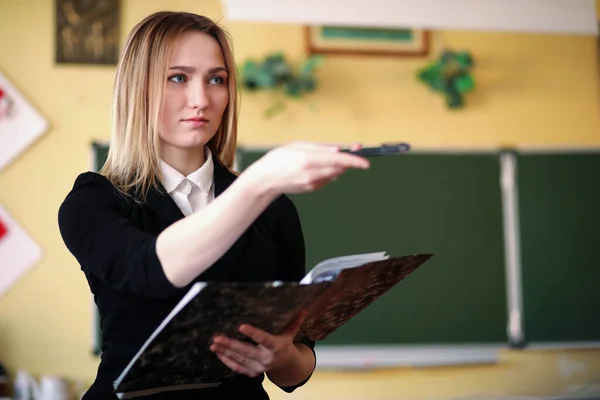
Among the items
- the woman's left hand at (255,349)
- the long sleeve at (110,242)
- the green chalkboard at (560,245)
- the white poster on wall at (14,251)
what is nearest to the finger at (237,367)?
the woman's left hand at (255,349)

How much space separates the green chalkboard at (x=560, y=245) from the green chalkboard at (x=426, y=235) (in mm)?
143

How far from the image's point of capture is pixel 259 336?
0.98 meters

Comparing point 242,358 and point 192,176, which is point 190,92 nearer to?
point 192,176

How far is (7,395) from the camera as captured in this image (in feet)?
11.0

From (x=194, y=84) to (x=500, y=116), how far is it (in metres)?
3.02

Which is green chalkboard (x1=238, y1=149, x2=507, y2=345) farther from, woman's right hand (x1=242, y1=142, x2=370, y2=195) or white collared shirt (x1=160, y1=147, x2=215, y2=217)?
woman's right hand (x1=242, y1=142, x2=370, y2=195)

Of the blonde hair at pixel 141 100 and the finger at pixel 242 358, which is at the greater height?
the blonde hair at pixel 141 100

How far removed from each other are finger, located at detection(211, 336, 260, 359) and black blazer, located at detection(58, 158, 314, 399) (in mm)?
87

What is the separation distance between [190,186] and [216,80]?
0.56ft

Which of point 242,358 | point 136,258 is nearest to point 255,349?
point 242,358

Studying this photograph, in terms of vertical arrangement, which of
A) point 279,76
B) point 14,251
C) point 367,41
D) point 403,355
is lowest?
point 403,355

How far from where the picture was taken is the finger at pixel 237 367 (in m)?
1.00

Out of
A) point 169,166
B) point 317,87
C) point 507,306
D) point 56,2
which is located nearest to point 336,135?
point 317,87

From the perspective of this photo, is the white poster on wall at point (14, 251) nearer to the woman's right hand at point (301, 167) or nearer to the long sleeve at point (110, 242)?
the long sleeve at point (110, 242)
